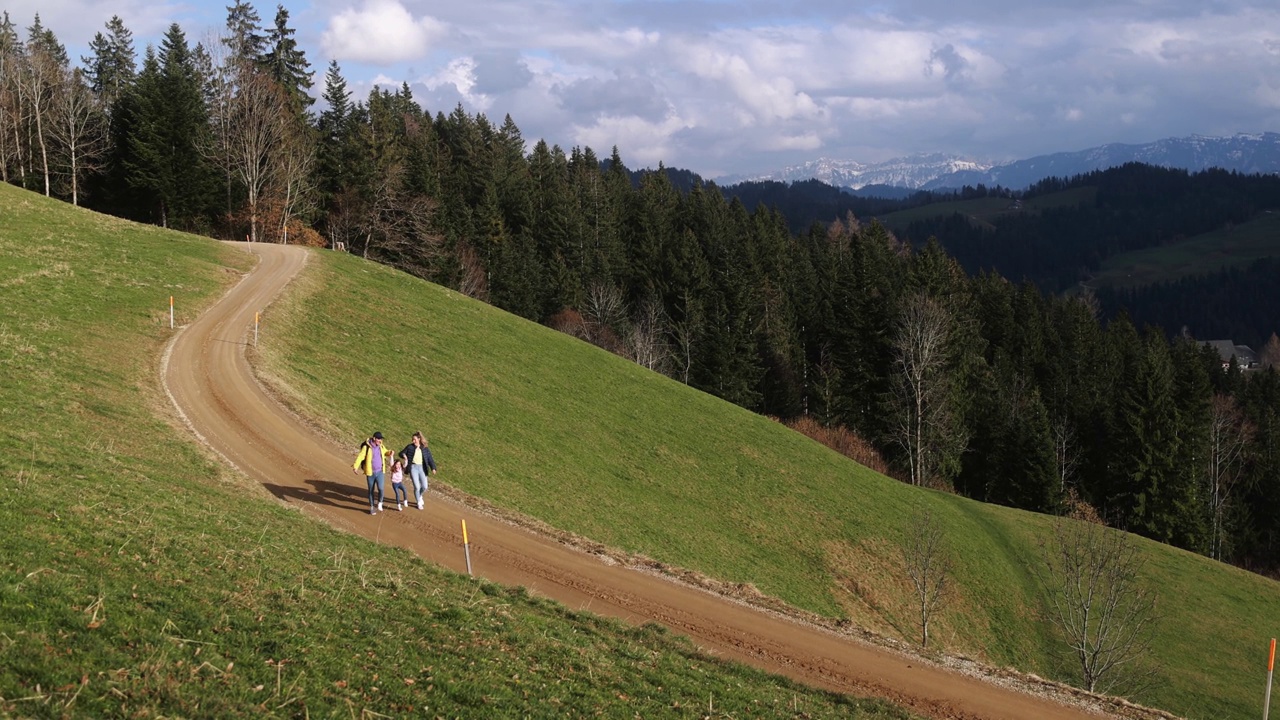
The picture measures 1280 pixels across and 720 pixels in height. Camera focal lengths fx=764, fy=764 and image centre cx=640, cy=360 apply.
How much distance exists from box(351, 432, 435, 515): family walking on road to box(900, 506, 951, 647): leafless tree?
18.7 m

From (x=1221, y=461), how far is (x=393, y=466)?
295 feet

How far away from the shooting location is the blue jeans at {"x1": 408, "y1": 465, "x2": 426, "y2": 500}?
882 inches

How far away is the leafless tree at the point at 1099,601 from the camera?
27359 mm

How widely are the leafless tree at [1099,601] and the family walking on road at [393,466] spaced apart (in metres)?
21.7

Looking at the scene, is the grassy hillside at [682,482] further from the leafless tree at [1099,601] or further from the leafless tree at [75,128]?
the leafless tree at [75,128]

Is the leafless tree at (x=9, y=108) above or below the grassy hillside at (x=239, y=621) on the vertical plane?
above

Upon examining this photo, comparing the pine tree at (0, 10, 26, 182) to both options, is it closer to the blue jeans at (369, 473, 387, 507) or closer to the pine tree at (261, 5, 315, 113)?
the pine tree at (261, 5, 315, 113)

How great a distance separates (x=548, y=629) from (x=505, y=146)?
120m

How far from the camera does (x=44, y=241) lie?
37125 millimetres

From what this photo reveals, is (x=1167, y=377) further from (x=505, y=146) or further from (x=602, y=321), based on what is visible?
(x=505, y=146)

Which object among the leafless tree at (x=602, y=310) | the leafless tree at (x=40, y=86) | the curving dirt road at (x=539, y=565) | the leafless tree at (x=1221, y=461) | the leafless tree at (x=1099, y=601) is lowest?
the leafless tree at (x=1221, y=461)

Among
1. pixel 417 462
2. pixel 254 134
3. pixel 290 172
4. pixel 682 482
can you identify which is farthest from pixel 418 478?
pixel 290 172

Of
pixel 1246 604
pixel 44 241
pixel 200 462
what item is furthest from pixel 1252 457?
pixel 44 241

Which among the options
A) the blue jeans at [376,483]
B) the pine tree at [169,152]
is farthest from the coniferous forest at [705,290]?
the blue jeans at [376,483]
